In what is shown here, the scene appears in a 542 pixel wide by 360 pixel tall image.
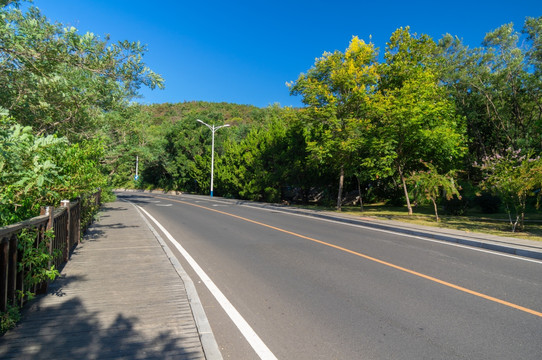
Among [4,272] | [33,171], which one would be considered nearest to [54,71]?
[33,171]

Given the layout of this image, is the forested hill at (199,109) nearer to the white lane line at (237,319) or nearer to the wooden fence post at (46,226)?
the white lane line at (237,319)

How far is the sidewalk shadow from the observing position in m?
3.27

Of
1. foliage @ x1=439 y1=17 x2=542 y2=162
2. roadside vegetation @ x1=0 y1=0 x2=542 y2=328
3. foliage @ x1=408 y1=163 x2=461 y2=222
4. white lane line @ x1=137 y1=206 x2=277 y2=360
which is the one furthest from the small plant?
foliage @ x1=439 y1=17 x2=542 y2=162

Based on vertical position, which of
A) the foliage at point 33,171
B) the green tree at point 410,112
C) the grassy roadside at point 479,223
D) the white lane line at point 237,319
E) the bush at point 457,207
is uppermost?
the green tree at point 410,112

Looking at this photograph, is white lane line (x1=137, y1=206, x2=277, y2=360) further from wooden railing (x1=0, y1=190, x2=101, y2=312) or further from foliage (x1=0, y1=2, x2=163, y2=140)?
foliage (x1=0, y1=2, x2=163, y2=140)

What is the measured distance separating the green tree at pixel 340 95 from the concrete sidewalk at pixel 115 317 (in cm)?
1629

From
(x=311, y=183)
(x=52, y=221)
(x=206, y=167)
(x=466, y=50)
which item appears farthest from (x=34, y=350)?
(x=206, y=167)

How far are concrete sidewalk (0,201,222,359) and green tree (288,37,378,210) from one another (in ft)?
53.4

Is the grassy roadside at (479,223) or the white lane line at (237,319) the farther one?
the grassy roadside at (479,223)

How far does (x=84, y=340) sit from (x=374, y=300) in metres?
3.77

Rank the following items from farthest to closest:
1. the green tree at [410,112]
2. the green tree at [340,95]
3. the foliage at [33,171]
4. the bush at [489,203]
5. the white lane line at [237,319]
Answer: the bush at [489,203] < the green tree at [340,95] < the green tree at [410,112] < the foliage at [33,171] < the white lane line at [237,319]

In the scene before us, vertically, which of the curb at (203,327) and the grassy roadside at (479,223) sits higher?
the grassy roadside at (479,223)

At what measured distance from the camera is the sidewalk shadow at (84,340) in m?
3.27

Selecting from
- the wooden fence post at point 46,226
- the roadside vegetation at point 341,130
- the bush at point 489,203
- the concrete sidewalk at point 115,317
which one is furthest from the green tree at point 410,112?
the wooden fence post at point 46,226
